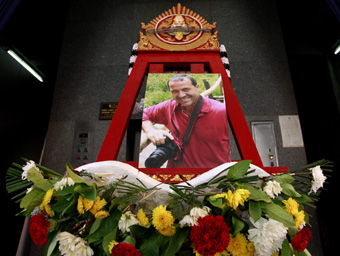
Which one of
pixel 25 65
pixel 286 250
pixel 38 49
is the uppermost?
pixel 38 49

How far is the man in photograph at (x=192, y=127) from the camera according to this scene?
2.51ft

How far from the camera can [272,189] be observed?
0.53 metres

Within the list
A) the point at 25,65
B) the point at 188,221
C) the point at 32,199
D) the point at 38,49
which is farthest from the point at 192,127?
the point at 38,49

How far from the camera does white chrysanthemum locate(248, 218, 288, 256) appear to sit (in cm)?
45

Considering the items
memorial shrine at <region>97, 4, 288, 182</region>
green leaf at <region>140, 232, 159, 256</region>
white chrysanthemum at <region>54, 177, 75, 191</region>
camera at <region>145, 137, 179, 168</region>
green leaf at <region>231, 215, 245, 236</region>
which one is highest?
memorial shrine at <region>97, 4, 288, 182</region>

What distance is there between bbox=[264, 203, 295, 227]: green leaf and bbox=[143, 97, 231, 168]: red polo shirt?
0.27 meters

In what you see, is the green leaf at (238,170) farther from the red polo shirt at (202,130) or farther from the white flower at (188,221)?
the red polo shirt at (202,130)

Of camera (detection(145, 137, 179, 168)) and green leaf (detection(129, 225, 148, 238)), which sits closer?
green leaf (detection(129, 225, 148, 238))

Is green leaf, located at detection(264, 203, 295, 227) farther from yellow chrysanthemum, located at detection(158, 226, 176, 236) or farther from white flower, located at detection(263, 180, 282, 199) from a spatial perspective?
yellow chrysanthemum, located at detection(158, 226, 176, 236)

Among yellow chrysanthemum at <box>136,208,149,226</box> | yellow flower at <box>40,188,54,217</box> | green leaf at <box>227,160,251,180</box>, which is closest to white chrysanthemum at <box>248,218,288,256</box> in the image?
green leaf at <box>227,160,251,180</box>

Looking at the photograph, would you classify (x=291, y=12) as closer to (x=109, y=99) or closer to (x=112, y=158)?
(x=109, y=99)

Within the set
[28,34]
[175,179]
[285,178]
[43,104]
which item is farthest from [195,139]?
[28,34]

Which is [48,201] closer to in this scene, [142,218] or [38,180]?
[38,180]

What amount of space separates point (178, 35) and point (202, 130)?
0.46m
